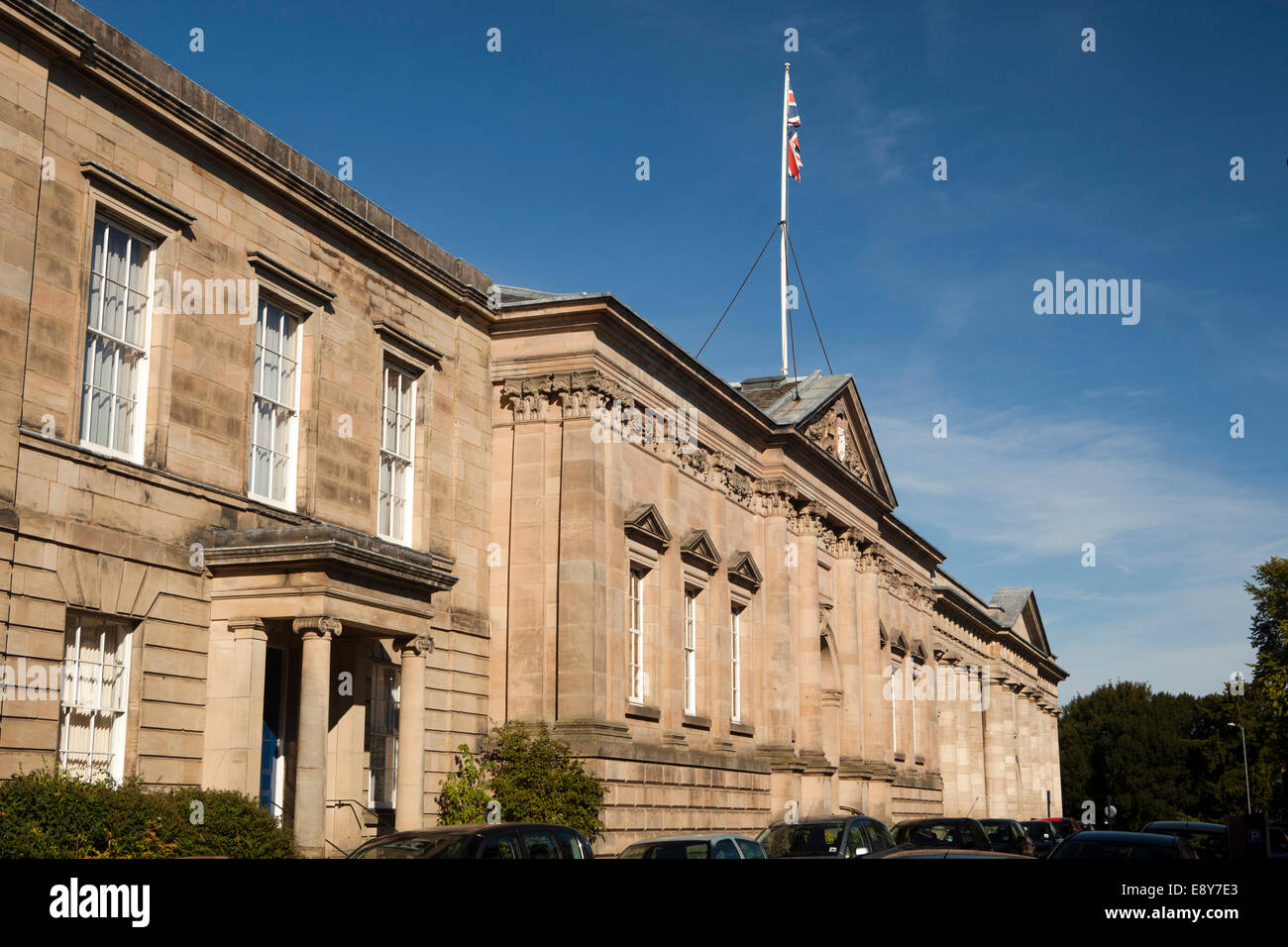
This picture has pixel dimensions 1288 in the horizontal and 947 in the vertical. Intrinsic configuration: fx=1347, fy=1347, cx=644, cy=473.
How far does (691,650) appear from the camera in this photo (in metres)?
34.1

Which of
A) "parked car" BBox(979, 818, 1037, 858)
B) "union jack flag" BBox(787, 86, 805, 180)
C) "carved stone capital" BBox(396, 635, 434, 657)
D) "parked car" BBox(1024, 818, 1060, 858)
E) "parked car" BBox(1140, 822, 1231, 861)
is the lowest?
"parked car" BBox(1024, 818, 1060, 858)

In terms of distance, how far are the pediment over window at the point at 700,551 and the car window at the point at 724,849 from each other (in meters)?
14.4

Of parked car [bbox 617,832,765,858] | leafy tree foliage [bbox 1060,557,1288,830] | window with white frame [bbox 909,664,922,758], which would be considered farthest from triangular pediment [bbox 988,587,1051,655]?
parked car [bbox 617,832,765,858]

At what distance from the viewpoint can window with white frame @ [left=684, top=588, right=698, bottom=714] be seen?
33.7m

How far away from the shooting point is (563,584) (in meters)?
27.8

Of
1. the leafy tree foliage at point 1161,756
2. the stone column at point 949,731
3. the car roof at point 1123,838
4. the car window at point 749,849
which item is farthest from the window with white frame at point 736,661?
the leafy tree foliage at point 1161,756

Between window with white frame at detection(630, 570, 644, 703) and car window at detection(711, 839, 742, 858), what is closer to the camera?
car window at detection(711, 839, 742, 858)

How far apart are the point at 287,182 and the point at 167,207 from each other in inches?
127

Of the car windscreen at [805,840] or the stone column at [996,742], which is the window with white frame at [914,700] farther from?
the car windscreen at [805,840]

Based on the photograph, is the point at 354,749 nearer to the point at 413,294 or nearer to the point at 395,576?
the point at 395,576

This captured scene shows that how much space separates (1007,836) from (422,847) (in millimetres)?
18286

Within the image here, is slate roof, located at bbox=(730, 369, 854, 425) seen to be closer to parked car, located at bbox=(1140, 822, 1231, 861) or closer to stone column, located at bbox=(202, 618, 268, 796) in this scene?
parked car, located at bbox=(1140, 822, 1231, 861)

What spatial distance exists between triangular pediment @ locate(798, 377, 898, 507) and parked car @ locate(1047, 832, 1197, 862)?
960 inches
